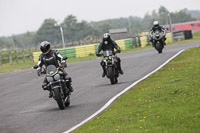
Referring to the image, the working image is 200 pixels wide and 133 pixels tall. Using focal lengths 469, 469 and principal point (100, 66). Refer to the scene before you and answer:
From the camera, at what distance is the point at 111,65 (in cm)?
1541

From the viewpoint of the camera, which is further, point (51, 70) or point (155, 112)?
point (51, 70)

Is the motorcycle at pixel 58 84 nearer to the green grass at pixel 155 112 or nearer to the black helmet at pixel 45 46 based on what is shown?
the black helmet at pixel 45 46

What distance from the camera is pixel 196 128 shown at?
6535mm

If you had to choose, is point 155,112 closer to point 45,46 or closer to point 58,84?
point 58,84

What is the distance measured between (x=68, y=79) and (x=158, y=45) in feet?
50.5

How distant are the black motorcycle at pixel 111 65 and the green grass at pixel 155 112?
3394mm

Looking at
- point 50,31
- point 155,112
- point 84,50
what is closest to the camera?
point 155,112

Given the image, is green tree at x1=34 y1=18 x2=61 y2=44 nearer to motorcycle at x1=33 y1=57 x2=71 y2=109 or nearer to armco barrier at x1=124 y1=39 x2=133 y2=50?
armco barrier at x1=124 y1=39 x2=133 y2=50

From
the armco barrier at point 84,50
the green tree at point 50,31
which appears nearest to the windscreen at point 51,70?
the armco barrier at point 84,50

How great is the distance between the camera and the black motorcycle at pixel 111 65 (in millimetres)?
15328

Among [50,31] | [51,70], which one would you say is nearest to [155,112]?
[51,70]

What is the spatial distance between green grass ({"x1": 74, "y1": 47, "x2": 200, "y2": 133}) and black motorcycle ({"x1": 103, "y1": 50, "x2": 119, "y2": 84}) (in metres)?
3.39

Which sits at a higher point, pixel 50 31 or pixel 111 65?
pixel 50 31

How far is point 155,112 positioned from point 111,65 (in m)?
7.09
